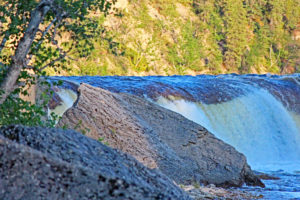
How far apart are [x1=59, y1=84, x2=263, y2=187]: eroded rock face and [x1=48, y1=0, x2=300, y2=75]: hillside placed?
22559 millimetres

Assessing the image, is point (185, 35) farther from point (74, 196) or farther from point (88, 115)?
point (74, 196)

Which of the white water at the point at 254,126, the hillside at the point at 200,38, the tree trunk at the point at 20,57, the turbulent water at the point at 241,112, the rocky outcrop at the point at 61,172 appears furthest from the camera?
the hillside at the point at 200,38

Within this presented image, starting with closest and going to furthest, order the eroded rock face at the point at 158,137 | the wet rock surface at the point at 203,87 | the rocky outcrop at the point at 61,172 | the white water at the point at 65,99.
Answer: the rocky outcrop at the point at 61,172 < the eroded rock face at the point at 158,137 < the white water at the point at 65,99 < the wet rock surface at the point at 203,87

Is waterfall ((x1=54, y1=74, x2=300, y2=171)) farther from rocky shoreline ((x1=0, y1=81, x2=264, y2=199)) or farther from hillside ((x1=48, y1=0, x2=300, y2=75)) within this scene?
hillside ((x1=48, y1=0, x2=300, y2=75))

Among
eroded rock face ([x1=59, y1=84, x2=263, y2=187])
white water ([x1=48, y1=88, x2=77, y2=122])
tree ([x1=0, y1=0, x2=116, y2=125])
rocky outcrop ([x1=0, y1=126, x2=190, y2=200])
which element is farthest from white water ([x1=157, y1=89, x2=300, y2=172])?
rocky outcrop ([x1=0, y1=126, x2=190, y2=200])

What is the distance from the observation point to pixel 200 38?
51.3 metres

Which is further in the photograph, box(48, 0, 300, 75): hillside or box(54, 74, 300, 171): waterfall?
box(48, 0, 300, 75): hillside

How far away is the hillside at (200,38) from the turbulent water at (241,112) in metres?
14.7

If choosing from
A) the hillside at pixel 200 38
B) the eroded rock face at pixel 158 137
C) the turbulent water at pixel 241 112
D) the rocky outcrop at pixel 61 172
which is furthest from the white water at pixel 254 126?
the hillside at pixel 200 38

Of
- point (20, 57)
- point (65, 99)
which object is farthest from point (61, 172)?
point (65, 99)

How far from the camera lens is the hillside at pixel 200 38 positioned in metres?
38.9

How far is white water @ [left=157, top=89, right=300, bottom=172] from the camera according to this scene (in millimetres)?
14156

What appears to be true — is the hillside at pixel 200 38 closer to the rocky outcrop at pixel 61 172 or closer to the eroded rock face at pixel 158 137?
the eroded rock face at pixel 158 137

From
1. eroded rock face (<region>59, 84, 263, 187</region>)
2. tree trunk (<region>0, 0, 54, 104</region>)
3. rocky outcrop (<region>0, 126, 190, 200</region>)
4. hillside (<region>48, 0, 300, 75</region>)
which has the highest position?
hillside (<region>48, 0, 300, 75</region>)
